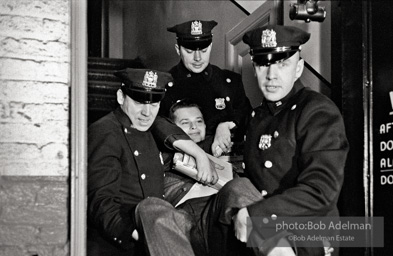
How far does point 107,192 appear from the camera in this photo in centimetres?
222

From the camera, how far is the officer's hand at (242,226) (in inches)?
79.4

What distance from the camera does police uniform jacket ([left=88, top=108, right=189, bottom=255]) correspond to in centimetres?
219

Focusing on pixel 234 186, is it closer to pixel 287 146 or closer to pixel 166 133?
pixel 287 146

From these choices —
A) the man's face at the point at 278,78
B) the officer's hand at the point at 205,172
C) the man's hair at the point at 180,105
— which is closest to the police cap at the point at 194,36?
the man's hair at the point at 180,105

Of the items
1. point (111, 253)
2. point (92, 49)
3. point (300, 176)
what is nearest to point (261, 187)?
point (300, 176)

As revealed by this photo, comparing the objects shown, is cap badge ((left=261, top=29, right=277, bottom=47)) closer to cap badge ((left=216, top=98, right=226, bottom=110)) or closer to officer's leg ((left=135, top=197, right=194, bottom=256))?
cap badge ((left=216, top=98, right=226, bottom=110))

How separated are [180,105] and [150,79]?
0.27 meters

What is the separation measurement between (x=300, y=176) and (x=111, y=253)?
671 mm

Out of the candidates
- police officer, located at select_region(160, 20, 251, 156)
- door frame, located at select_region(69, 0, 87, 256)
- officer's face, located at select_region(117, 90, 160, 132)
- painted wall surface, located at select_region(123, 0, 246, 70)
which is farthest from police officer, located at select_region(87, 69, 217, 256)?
painted wall surface, located at select_region(123, 0, 246, 70)

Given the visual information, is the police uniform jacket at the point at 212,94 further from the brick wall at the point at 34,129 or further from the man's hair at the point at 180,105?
the brick wall at the point at 34,129

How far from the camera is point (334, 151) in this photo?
212cm

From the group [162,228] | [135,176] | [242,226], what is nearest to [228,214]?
[242,226]

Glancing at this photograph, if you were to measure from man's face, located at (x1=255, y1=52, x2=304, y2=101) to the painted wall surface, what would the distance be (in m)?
1.02

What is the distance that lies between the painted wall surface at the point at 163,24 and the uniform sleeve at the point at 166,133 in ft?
3.02
